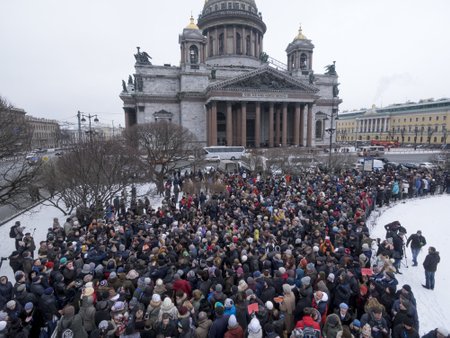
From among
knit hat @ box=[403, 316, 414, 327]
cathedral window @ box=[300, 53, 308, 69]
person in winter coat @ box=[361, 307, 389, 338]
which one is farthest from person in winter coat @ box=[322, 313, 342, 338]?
cathedral window @ box=[300, 53, 308, 69]

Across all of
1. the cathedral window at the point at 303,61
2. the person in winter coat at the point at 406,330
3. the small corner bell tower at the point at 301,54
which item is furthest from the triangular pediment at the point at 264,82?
the person in winter coat at the point at 406,330

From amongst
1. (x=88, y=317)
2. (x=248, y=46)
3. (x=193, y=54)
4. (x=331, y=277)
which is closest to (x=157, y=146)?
(x=88, y=317)

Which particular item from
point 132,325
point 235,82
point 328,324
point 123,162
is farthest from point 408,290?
point 235,82

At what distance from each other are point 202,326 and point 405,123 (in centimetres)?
11039

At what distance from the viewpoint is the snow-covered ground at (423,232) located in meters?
8.23

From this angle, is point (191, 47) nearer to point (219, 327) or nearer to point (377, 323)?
point (219, 327)

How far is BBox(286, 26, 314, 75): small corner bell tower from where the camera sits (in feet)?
170

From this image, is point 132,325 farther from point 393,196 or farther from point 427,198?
point 427,198

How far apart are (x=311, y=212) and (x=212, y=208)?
4.71 meters

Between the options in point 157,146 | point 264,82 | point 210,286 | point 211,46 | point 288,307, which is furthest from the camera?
point 211,46

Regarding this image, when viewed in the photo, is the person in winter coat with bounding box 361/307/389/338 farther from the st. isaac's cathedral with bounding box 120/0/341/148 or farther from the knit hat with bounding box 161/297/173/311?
the st. isaac's cathedral with bounding box 120/0/341/148

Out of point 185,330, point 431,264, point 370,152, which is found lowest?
point 431,264

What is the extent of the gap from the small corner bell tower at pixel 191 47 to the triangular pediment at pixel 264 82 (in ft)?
22.1

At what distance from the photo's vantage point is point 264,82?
44.3m
